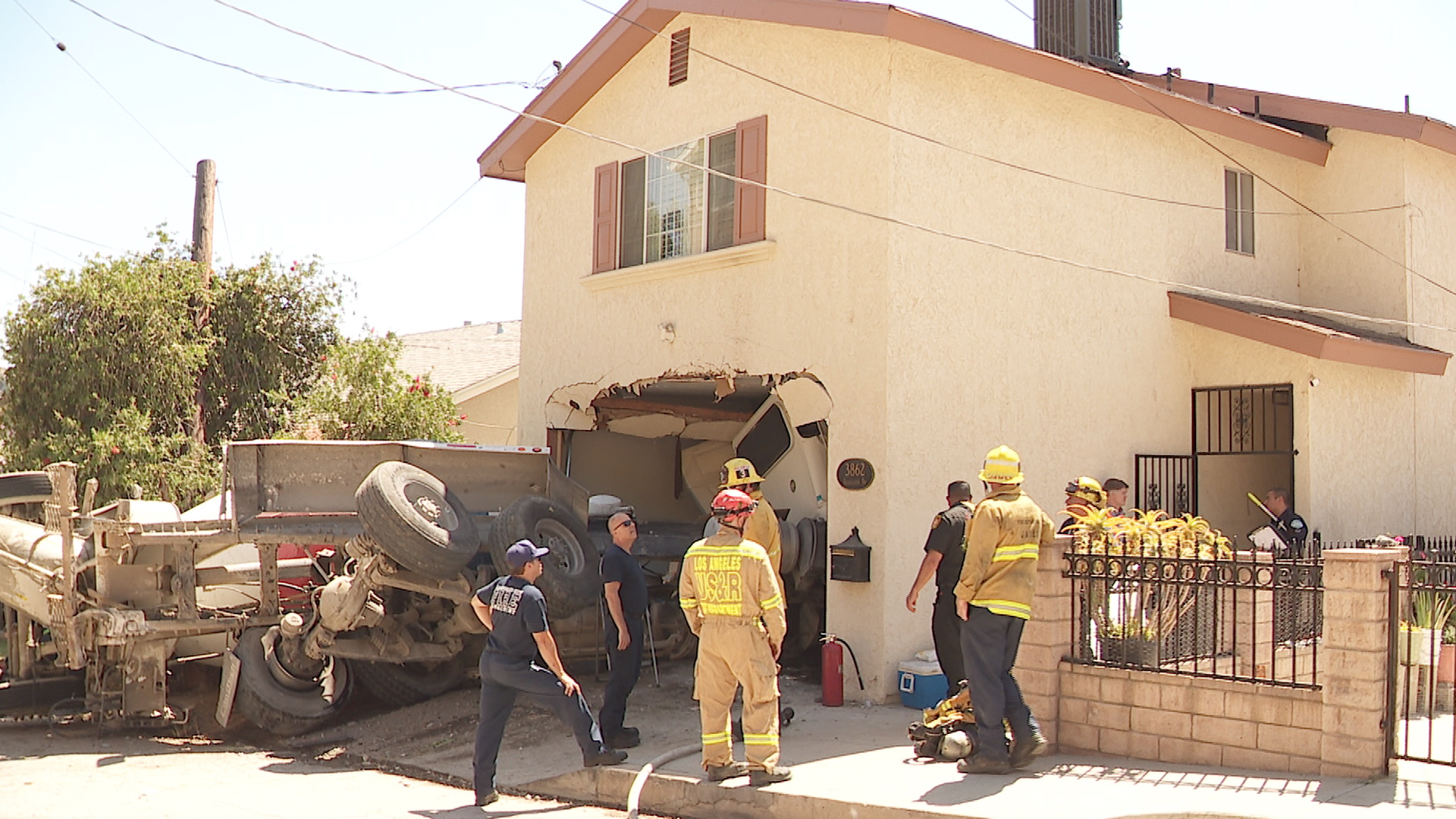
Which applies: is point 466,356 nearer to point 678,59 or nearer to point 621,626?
point 678,59

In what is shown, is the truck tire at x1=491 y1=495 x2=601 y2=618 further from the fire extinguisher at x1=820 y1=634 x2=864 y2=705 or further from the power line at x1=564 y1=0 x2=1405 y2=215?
the power line at x1=564 y1=0 x2=1405 y2=215

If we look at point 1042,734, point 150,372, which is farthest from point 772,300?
point 150,372

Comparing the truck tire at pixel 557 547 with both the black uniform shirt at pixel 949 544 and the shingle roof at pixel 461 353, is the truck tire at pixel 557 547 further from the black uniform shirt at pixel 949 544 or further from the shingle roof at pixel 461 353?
the shingle roof at pixel 461 353

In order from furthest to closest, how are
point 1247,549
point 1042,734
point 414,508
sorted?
1. point 1247,549
2. point 414,508
3. point 1042,734

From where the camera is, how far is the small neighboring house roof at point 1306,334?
12.2 metres

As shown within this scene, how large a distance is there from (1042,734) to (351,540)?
520cm

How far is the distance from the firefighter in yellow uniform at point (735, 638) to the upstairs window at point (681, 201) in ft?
15.9

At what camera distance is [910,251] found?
10844 millimetres

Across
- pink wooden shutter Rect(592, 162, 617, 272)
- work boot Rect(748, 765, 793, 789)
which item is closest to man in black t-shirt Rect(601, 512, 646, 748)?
work boot Rect(748, 765, 793, 789)

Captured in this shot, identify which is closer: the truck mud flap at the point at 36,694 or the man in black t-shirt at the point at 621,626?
the man in black t-shirt at the point at 621,626

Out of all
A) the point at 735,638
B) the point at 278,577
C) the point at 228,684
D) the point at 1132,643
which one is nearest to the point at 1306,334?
the point at 1132,643

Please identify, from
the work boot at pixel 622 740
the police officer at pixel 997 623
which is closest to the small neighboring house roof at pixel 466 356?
the work boot at pixel 622 740

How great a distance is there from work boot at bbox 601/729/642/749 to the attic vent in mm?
6832

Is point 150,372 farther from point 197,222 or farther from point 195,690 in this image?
point 195,690
